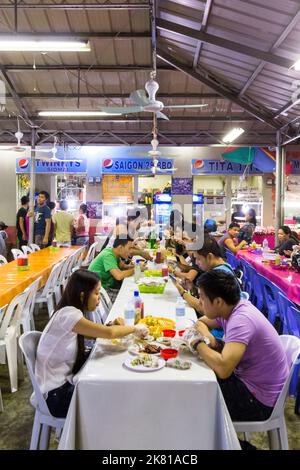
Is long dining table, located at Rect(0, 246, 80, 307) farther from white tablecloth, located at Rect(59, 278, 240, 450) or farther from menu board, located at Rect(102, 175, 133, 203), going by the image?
menu board, located at Rect(102, 175, 133, 203)

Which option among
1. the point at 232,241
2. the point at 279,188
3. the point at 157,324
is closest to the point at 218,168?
the point at 279,188

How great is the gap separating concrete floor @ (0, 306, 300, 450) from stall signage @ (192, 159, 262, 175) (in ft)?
31.4

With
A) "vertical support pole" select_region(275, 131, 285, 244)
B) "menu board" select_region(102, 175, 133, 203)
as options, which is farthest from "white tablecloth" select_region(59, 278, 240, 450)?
"menu board" select_region(102, 175, 133, 203)

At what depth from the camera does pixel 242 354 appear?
1.89 metres

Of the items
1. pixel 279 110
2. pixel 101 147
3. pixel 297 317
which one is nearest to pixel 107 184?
pixel 101 147

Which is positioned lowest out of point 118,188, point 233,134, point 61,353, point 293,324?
point 293,324

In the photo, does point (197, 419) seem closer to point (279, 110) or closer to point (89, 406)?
point (89, 406)

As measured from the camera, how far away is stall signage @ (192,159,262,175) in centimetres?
1202

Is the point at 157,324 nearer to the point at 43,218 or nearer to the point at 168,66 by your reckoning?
the point at 43,218

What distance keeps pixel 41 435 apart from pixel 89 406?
565 mm

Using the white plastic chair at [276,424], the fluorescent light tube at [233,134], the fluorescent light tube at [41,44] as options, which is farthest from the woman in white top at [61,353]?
the fluorescent light tube at [233,134]

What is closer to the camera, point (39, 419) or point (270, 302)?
point (39, 419)

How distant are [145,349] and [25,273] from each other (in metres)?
3.12

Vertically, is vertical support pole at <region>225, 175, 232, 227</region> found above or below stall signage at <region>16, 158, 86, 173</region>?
below
